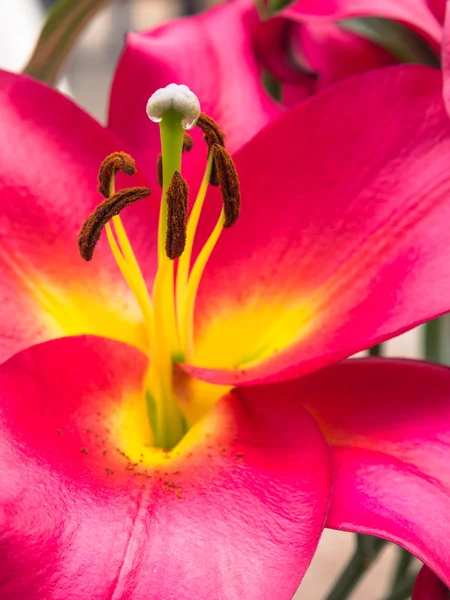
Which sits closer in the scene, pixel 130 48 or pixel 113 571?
pixel 113 571

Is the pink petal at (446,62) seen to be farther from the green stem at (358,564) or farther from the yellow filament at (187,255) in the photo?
the green stem at (358,564)

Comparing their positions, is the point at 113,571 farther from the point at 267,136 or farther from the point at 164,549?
the point at 267,136

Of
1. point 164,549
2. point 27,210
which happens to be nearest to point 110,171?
point 27,210

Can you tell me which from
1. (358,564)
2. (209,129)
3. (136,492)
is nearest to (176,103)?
(209,129)

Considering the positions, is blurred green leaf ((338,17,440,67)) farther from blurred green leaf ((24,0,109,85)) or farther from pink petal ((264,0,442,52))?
blurred green leaf ((24,0,109,85))

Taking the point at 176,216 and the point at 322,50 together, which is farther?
the point at 322,50

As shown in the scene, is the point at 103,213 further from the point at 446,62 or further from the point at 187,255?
the point at 446,62
